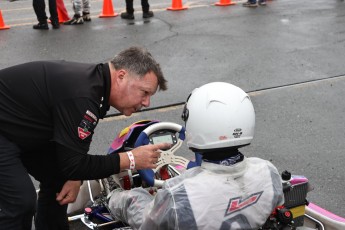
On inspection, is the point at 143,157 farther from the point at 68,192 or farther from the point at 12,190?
the point at 12,190

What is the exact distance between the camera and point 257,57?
23.7 ft

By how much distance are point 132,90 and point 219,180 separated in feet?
2.38

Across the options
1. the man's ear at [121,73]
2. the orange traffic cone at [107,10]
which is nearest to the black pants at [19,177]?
the man's ear at [121,73]

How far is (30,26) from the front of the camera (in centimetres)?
974

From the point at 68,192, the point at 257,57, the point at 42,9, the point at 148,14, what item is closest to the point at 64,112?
the point at 68,192

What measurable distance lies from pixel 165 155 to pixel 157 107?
242 cm

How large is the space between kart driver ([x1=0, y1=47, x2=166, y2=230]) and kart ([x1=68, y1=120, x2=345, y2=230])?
0.31m

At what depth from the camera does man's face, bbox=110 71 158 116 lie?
2.54m

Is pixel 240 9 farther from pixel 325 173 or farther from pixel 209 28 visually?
pixel 325 173

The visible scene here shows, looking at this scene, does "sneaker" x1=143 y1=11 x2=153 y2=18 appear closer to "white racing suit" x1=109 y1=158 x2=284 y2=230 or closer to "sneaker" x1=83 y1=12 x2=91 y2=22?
"sneaker" x1=83 y1=12 x2=91 y2=22

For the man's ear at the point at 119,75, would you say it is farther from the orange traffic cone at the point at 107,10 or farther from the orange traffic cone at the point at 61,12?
the orange traffic cone at the point at 107,10

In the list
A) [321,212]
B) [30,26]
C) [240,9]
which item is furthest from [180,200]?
[240,9]

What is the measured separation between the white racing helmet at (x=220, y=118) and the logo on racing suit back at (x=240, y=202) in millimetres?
257

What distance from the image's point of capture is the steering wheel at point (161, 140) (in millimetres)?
2867
